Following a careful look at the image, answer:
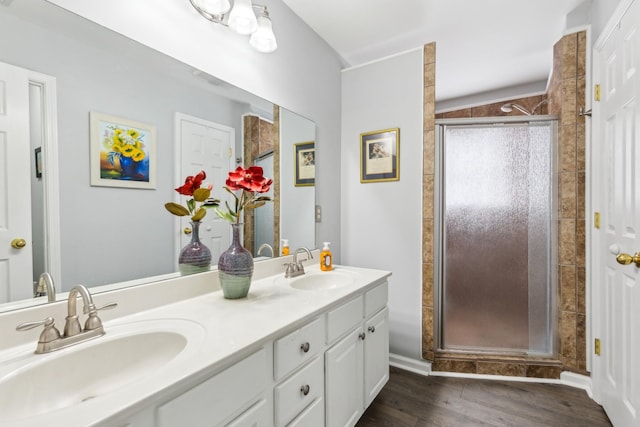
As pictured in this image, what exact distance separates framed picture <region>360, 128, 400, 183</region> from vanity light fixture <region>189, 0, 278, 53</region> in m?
1.05

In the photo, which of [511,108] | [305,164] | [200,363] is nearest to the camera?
[200,363]

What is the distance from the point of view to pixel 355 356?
146 cm

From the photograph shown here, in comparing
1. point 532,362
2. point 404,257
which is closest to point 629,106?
point 404,257

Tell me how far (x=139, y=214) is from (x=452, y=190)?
199 cm

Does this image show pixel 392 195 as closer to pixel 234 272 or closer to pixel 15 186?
pixel 234 272

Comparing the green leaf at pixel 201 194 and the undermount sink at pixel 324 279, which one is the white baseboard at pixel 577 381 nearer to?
the undermount sink at pixel 324 279

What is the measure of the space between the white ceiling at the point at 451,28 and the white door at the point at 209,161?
3.61ft

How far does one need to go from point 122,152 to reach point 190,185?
0.27m

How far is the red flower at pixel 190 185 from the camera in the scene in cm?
126

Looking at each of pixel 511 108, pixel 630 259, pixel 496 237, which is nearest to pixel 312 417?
pixel 630 259

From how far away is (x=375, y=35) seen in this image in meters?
2.23

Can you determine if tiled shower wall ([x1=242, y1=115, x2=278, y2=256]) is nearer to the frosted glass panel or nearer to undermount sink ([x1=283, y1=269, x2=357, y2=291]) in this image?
undermount sink ([x1=283, y1=269, x2=357, y2=291])

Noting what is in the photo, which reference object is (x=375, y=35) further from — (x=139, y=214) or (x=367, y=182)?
(x=139, y=214)

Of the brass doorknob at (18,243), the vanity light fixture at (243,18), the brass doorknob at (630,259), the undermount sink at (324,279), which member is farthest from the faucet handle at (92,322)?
the brass doorknob at (630,259)
